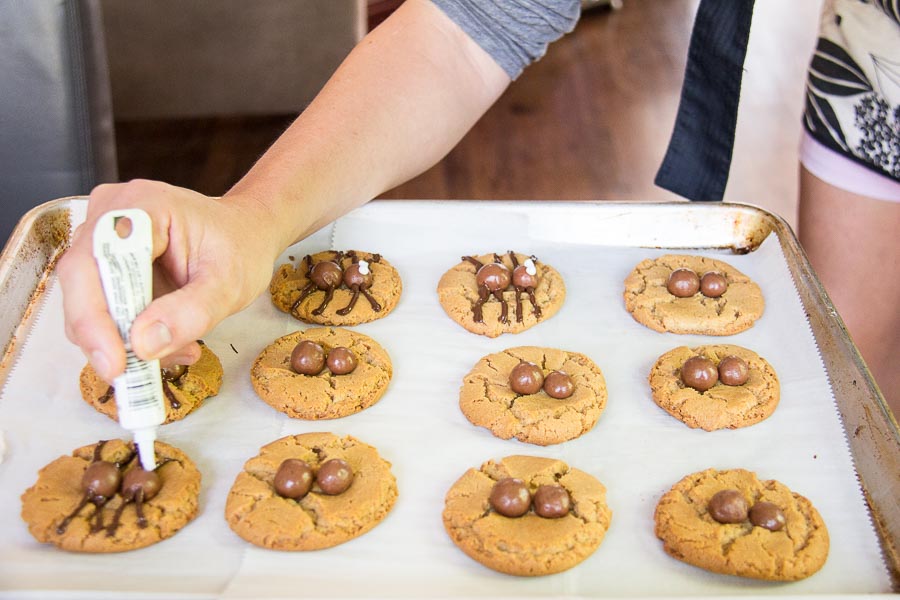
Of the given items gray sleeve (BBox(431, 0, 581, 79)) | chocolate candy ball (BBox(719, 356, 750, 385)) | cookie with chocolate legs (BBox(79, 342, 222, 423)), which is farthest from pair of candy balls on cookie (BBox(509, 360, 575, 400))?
gray sleeve (BBox(431, 0, 581, 79))

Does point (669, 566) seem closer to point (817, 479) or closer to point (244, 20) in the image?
point (817, 479)

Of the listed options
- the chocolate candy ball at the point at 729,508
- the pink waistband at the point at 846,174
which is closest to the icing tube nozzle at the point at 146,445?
the chocolate candy ball at the point at 729,508

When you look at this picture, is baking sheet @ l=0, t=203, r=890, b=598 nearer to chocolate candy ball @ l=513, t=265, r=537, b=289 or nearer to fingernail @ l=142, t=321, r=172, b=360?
chocolate candy ball @ l=513, t=265, r=537, b=289

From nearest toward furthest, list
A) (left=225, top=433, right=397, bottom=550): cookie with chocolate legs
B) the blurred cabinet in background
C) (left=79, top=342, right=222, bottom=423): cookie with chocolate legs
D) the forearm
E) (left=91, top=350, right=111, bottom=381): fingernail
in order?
(left=91, top=350, right=111, bottom=381): fingernail, (left=225, top=433, right=397, bottom=550): cookie with chocolate legs, (left=79, top=342, right=222, bottom=423): cookie with chocolate legs, the forearm, the blurred cabinet in background

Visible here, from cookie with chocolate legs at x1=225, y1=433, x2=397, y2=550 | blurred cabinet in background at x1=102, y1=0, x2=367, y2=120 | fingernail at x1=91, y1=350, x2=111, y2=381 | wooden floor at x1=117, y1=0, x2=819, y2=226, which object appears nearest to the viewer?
fingernail at x1=91, y1=350, x2=111, y2=381

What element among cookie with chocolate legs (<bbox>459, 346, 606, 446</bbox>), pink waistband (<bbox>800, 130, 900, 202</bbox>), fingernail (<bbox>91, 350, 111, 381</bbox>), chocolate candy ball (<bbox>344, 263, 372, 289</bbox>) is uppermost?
pink waistband (<bbox>800, 130, 900, 202</bbox>)

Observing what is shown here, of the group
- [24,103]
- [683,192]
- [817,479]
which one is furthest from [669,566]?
[24,103]

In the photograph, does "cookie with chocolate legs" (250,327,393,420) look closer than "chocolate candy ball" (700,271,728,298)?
Yes

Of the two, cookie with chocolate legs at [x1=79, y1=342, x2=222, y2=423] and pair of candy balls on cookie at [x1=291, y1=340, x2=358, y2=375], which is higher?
pair of candy balls on cookie at [x1=291, y1=340, x2=358, y2=375]
